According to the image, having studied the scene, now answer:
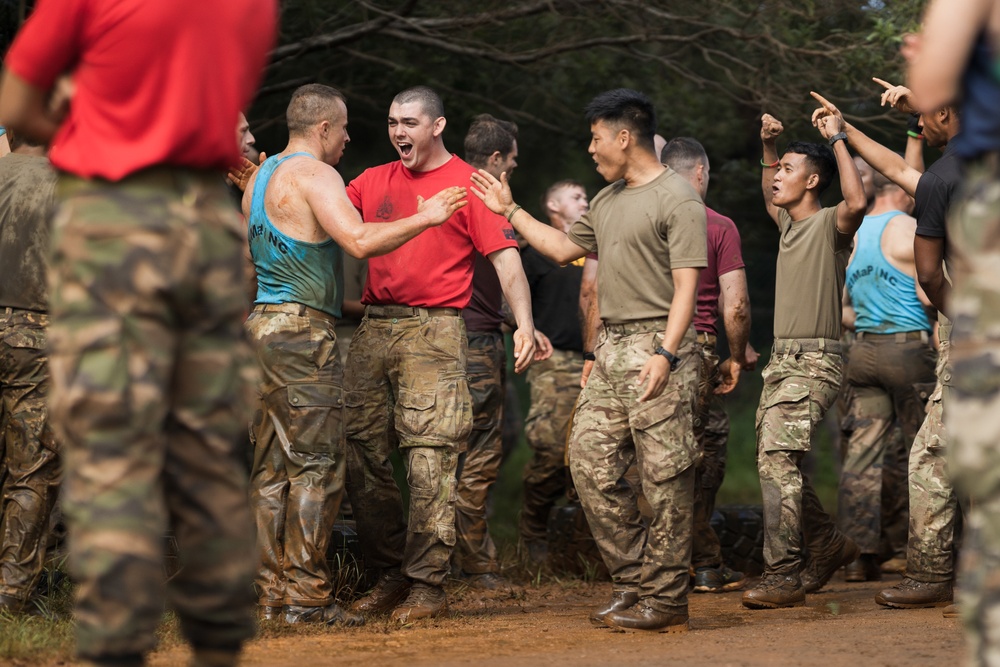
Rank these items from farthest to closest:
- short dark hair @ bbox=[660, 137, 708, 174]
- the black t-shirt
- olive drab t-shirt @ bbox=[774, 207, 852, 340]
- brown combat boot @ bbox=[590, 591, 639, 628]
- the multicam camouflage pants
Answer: the black t-shirt
short dark hair @ bbox=[660, 137, 708, 174]
olive drab t-shirt @ bbox=[774, 207, 852, 340]
brown combat boot @ bbox=[590, 591, 639, 628]
the multicam camouflage pants

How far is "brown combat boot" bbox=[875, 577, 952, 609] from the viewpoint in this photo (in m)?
6.59

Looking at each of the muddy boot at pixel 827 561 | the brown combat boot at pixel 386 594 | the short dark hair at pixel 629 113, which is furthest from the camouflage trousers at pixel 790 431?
the brown combat boot at pixel 386 594

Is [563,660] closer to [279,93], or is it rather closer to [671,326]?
[671,326]

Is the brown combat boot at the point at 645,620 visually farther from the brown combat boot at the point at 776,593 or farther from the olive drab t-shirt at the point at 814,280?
the olive drab t-shirt at the point at 814,280

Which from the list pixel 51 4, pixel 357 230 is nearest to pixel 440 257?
pixel 357 230

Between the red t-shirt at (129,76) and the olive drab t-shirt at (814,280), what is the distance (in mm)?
4332

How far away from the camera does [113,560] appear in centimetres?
329

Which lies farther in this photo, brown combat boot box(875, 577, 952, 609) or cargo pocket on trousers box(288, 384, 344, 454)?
brown combat boot box(875, 577, 952, 609)

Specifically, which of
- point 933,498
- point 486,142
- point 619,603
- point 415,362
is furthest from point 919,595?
point 486,142

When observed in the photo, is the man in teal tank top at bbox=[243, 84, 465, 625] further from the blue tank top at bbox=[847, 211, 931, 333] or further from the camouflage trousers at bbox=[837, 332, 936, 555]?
the blue tank top at bbox=[847, 211, 931, 333]

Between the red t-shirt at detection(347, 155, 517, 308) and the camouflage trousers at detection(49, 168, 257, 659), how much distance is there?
290 centimetres

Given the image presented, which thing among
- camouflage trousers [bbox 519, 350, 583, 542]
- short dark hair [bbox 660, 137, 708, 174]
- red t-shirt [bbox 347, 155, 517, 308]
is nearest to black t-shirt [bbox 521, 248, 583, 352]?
camouflage trousers [bbox 519, 350, 583, 542]

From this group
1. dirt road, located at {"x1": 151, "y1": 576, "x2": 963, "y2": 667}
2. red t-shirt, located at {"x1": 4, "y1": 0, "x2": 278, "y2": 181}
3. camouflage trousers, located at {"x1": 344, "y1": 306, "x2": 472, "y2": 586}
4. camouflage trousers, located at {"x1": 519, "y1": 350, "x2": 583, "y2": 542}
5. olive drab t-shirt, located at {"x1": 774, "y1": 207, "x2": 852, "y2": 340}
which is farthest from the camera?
camouflage trousers, located at {"x1": 519, "y1": 350, "x2": 583, "y2": 542}

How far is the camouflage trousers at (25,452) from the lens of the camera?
5965 millimetres
